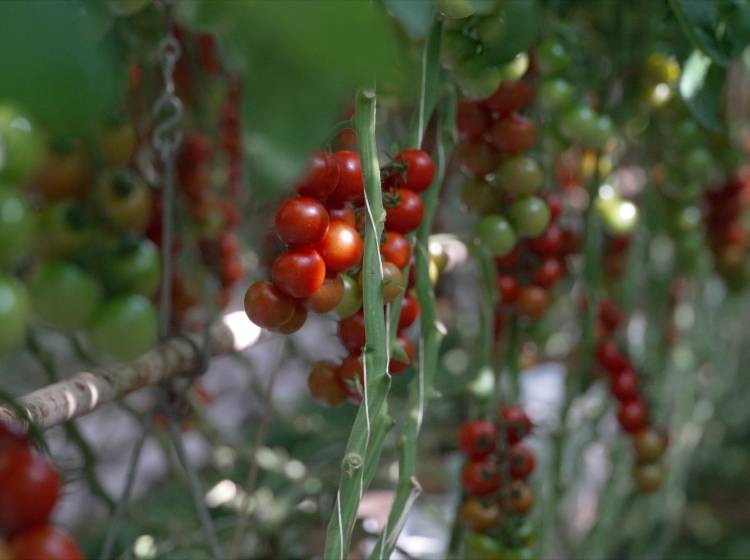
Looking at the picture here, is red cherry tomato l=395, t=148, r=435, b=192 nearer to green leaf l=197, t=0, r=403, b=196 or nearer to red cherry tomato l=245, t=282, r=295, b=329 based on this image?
red cherry tomato l=245, t=282, r=295, b=329

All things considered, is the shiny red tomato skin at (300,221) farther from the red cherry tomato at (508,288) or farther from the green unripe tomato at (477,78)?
the red cherry tomato at (508,288)

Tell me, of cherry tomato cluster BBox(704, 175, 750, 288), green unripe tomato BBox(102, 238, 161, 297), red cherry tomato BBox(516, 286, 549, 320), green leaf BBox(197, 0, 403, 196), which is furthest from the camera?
cherry tomato cluster BBox(704, 175, 750, 288)

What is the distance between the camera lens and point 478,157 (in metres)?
0.51

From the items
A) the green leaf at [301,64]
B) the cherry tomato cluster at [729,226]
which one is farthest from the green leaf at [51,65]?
the cherry tomato cluster at [729,226]

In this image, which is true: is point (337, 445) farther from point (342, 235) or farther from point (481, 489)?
point (342, 235)

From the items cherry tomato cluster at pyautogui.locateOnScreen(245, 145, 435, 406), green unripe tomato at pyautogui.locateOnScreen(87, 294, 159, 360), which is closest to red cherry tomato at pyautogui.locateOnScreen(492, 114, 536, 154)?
cherry tomato cluster at pyautogui.locateOnScreen(245, 145, 435, 406)

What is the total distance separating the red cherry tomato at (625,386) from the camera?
66 centimetres

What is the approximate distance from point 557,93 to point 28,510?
1.35 ft

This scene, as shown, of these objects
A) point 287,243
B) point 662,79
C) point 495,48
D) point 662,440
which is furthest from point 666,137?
point 287,243

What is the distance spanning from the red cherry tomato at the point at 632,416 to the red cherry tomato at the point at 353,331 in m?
0.33

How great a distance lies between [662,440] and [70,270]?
0.44 metres

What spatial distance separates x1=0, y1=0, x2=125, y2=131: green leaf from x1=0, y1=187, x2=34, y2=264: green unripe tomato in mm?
174

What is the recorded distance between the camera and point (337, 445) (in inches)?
32.9

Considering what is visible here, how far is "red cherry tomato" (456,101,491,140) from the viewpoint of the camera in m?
0.50
